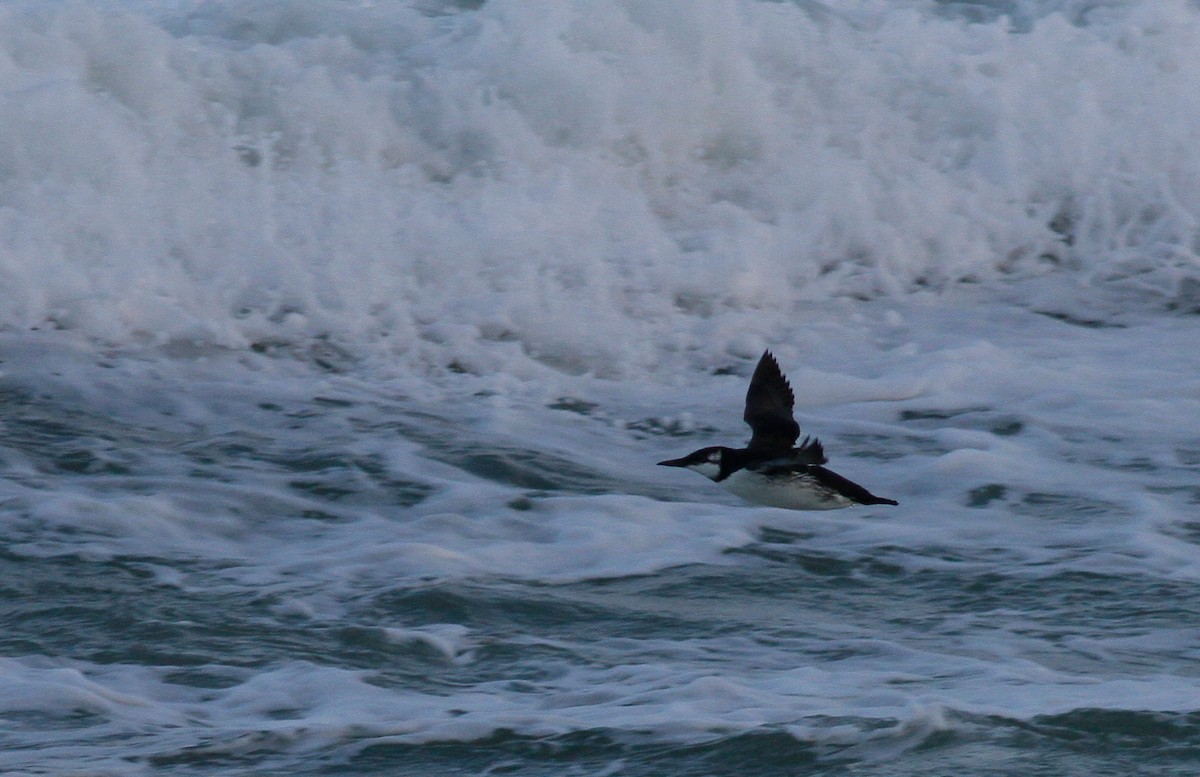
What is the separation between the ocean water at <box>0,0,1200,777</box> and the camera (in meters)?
3.92

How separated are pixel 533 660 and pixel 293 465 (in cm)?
192

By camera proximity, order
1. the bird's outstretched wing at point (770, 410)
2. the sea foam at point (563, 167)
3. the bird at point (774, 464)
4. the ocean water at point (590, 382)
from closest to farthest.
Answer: the ocean water at point (590, 382), the bird at point (774, 464), the bird's outstretched wing at point (770, 410), the sea foam at point (563, 167)

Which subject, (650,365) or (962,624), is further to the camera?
(650,365)

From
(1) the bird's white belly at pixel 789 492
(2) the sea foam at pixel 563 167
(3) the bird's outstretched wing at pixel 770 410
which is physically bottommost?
(1) the bird's white belly at pixel 789 492

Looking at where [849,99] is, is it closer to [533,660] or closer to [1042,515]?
[1042,515]

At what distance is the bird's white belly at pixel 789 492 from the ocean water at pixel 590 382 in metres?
0.20

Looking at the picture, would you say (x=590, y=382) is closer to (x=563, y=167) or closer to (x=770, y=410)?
(x=770, y=410)

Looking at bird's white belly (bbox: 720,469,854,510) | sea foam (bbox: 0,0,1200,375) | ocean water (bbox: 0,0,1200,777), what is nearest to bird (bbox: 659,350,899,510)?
bird's white belly (bbox: 720,469,854,510)

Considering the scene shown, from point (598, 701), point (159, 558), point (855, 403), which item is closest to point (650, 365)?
point (855, 403)

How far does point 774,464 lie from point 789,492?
0.33 feet

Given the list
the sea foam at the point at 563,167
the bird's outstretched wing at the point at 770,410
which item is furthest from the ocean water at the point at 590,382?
the bird's outstretched wing at the point at 770,410

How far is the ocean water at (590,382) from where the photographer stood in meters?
3.92

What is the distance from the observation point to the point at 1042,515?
18.5 feet

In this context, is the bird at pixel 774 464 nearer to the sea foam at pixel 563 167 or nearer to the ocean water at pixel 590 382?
the ocean water at pixel 590 382
